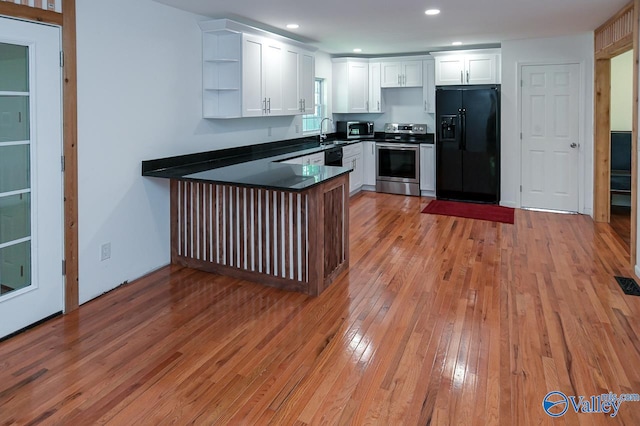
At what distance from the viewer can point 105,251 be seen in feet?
12.3

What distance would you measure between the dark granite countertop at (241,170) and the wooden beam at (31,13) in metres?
1.29

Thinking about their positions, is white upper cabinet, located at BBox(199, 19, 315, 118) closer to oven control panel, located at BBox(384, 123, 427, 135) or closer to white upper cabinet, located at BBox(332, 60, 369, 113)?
white upper cabinet, located at BBox(332, 60, 369, 113)

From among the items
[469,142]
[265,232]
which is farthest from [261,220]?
[469,142]

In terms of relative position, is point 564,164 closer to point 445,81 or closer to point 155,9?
point 445,81

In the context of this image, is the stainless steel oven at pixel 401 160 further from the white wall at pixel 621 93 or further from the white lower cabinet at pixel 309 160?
the white wall at pixel 621 93

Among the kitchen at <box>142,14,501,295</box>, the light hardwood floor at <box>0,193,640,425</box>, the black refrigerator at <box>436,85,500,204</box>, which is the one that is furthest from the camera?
the black refrigerator at <box>436,85,500,204</box>

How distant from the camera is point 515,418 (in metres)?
2.17

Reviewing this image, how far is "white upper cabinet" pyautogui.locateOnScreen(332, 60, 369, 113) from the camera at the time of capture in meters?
7.88

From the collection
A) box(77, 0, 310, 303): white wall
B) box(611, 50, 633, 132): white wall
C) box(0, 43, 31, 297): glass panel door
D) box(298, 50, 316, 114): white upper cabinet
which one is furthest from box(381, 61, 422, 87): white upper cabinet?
box(0, 43, 31, 297): glass panel door

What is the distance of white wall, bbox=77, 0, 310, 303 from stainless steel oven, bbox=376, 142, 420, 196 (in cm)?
381

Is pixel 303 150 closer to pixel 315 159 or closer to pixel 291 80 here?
pixel 315 159

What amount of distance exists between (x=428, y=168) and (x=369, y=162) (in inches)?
39.7

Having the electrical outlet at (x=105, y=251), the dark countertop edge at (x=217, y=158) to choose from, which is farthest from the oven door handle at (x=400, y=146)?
the electrical outlet at (x=105, y=251)

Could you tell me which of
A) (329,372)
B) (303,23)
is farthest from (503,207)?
(329,372)
